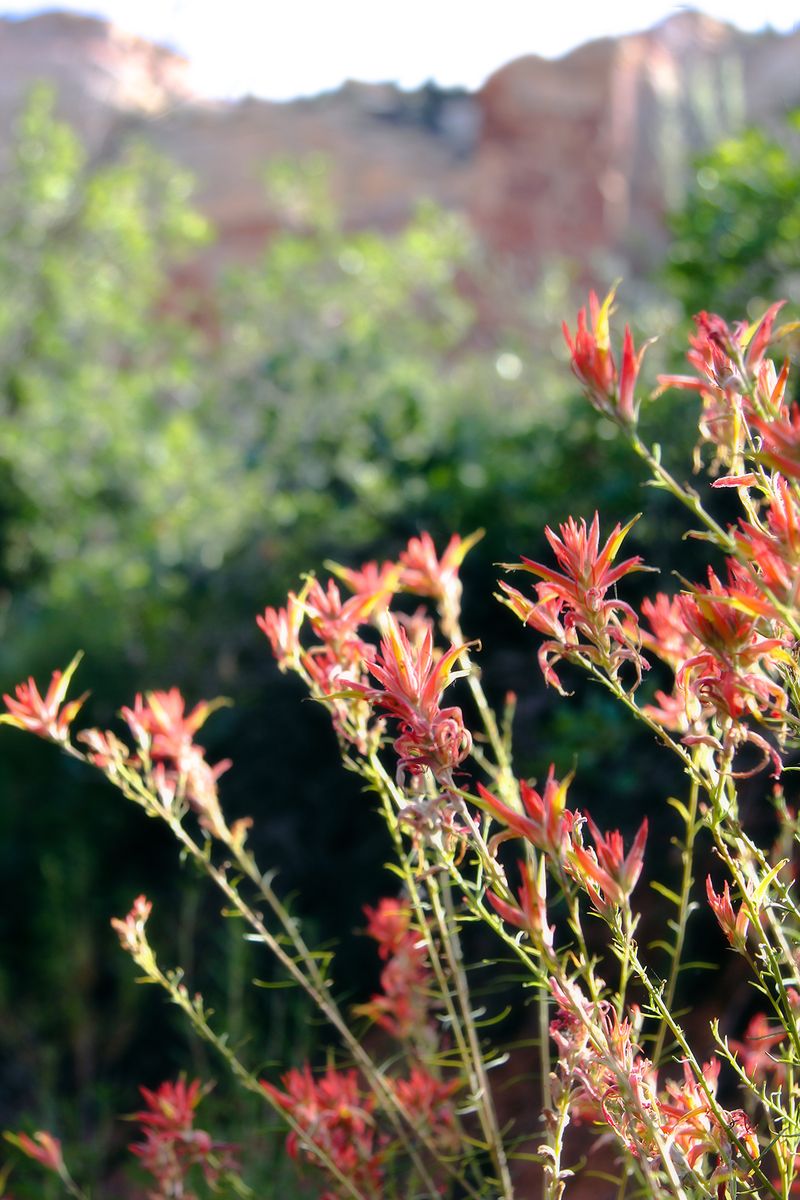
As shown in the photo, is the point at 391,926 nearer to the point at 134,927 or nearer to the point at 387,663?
the point at 134,927

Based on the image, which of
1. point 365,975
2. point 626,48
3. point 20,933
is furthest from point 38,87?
point 626,48

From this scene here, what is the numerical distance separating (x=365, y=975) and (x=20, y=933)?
A: 1.75m

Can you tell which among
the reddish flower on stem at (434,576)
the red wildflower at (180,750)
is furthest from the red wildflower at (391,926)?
the reddish flower on stem at (434,576)

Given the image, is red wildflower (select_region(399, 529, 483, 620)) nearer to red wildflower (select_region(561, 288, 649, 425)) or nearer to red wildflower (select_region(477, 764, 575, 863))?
red wildflower (select_region(561, 288, 649, 425))

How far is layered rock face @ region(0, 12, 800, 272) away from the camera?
2048 centimetres

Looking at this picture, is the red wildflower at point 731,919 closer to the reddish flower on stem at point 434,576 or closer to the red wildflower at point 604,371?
the red wildflower at point 604,371

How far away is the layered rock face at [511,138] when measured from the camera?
20.5 m

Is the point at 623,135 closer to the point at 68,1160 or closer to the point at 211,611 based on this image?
the point at 211,611

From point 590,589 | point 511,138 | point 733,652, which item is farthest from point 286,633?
point 511,138

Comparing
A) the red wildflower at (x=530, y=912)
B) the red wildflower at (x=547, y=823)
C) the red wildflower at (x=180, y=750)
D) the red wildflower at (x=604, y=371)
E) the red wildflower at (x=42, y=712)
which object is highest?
the red wildflower at (x=604, y=371)

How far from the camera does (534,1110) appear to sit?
10.4 feet

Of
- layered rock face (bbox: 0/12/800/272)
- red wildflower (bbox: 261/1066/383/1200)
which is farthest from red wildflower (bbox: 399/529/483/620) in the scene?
layered rock face (bbox: 0/12/800/272)

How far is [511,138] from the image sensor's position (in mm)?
21234

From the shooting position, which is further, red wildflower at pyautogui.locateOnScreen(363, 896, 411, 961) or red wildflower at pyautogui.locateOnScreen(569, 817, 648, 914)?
red wildflower at pyautogui.locateOnScreen(363, 896, 411, 961)
